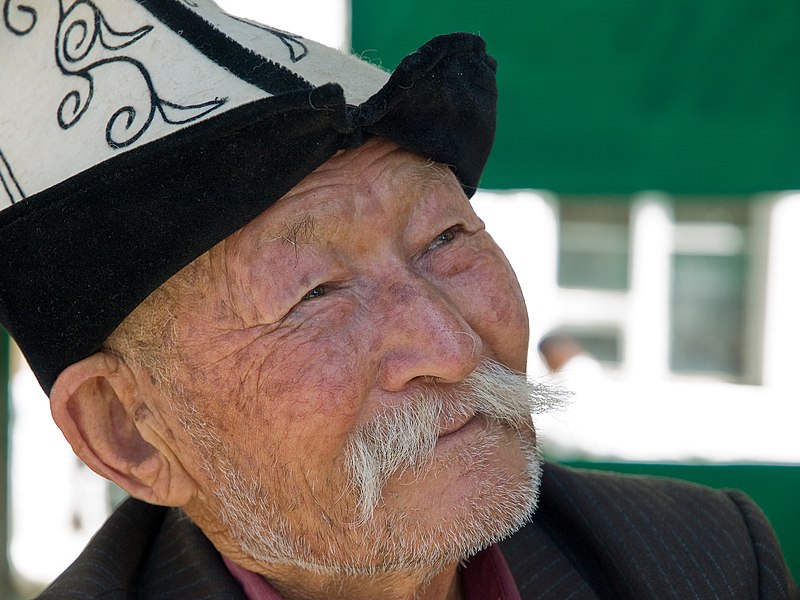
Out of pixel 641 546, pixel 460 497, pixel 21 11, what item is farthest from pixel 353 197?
pixel 641 546

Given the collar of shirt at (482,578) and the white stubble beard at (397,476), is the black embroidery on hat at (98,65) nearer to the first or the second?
the white stubble beard at (397,476)

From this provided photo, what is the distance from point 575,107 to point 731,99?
0.59 m

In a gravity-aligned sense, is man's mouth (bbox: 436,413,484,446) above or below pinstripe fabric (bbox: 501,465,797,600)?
above

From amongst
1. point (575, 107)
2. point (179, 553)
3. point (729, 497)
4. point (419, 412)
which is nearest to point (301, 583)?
point (179, 553)

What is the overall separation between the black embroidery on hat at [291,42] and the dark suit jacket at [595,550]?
94 cm

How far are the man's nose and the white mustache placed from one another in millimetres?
44

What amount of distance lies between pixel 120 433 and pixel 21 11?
0.75 metres

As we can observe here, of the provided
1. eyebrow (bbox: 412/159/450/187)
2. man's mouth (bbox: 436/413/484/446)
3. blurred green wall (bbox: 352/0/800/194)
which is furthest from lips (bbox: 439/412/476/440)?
blurred green wall (bbox: 352/0/800/194)

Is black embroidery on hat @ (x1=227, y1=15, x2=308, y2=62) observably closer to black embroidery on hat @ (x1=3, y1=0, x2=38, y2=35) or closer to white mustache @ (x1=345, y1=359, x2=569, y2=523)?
black embroidery on hat @ (x1=3, y1=0, x2=38, y2=35)

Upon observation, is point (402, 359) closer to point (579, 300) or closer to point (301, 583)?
point (301, 583)

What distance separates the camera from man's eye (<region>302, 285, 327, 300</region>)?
1548 millimetres

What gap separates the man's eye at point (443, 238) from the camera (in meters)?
1.67

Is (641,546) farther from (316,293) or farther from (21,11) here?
(21,11)

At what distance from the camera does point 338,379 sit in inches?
58.7
